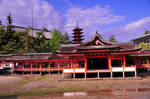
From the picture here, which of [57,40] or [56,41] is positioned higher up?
[57,40]

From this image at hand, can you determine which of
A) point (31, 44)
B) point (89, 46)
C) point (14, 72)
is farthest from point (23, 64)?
point (89, 46)

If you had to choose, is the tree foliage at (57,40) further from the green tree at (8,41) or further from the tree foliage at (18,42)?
the green tree at (8,41)

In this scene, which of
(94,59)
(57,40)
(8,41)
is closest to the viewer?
(94,59)

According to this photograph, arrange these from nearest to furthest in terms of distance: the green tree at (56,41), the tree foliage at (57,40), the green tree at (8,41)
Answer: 1. the green tree at (8,41)
2. the green tree at (56,41)
3. the tree foliage at (57,40)

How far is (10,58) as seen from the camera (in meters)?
31.4

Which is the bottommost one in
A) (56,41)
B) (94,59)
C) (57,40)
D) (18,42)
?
(94,59)

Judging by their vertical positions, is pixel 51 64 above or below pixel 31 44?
below

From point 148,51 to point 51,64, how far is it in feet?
75.4

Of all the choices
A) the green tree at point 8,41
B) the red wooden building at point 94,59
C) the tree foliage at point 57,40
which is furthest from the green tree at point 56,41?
the red wooden building at point 94,59

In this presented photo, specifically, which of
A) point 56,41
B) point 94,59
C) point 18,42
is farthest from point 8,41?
point 94,59

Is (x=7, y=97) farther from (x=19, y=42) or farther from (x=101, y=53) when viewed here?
(x=19, y=42)

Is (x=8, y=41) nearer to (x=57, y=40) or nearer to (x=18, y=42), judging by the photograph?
(x=18, y=42)

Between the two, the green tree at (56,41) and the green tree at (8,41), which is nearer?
the green tree at (8,41)

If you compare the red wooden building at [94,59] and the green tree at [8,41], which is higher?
the green tree at [8,41]
